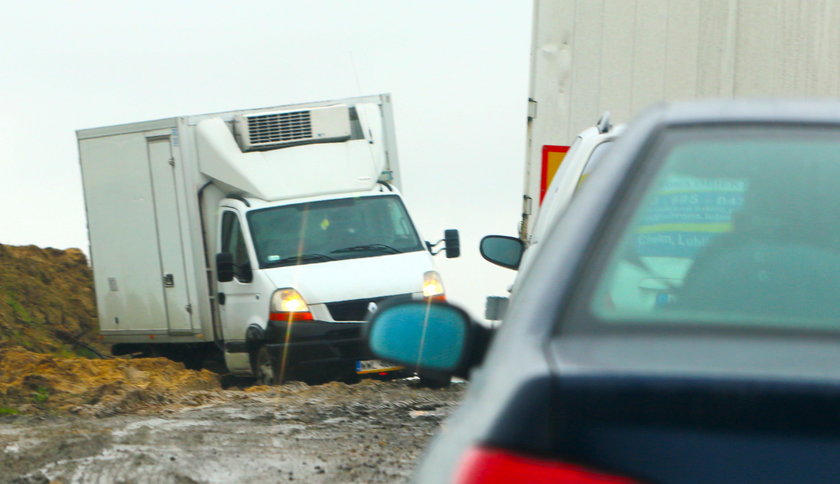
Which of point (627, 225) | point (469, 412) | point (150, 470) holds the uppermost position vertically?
point (627, 225)

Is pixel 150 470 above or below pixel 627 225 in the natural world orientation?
below

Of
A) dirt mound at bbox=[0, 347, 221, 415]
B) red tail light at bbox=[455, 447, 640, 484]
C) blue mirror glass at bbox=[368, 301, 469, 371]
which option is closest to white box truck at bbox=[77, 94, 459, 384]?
dirt mound at bbox=[0, 347, 221, 415]

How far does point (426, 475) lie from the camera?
2.08 meters

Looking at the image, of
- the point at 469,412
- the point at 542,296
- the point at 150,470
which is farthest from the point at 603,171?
the point at 150,470

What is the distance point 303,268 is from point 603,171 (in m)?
11.4

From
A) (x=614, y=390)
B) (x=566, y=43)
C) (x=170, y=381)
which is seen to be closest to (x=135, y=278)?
(x=170, y=381)

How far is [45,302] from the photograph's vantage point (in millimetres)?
24406

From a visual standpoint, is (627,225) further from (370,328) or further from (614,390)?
(370,328)

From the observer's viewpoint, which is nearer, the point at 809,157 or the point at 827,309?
the point at 827,309

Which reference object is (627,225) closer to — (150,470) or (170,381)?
(150,470)

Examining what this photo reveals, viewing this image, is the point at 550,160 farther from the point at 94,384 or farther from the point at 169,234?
the point at 169,234

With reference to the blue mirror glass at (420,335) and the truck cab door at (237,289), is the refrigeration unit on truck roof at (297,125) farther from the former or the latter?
the blue mirror glass at (420,335)

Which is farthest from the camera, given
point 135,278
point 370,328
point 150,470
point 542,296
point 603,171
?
point 135,278

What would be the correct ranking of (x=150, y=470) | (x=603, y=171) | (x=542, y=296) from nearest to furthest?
1. (x=542, y=296)
2. (x=603, y=171)
3. (x=150, y=470)
